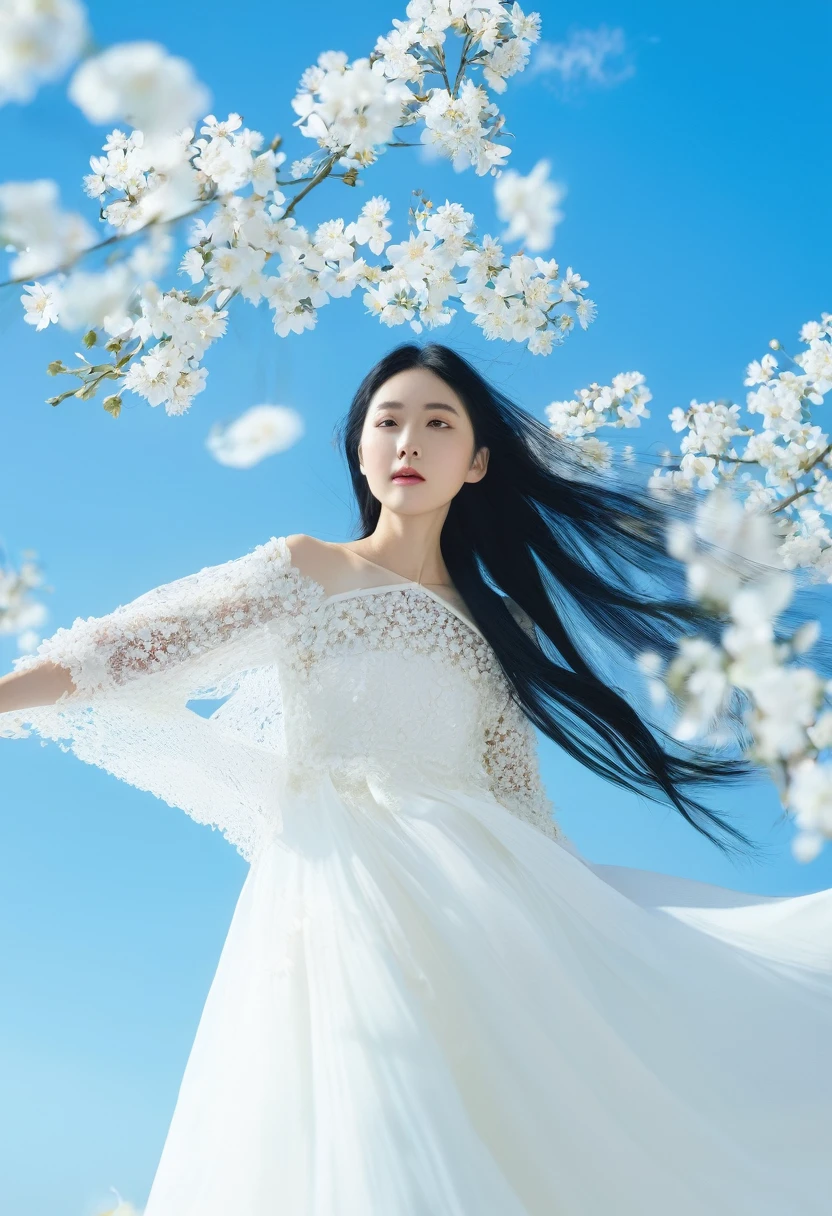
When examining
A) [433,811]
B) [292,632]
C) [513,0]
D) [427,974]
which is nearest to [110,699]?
[292,632]

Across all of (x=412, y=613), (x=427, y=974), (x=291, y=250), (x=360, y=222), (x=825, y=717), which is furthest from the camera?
(x=412, y=613)

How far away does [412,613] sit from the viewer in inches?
125

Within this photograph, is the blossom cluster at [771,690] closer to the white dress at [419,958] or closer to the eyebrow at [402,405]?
the white dress at [419,958]

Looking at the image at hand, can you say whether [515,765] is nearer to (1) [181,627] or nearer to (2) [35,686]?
(1) [181,627]

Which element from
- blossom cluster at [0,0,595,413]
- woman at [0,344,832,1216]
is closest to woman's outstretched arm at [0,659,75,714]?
woman at [0,344,832,1216]

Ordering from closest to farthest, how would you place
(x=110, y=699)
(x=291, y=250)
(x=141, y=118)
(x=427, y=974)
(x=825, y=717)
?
(x=825, y=717)
(x=141, y=118)
(x=427, y=974)
(x=291, y=250)
(x=110, y=699)

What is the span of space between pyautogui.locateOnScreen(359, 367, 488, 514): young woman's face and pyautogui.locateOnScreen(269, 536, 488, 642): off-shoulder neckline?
21cm

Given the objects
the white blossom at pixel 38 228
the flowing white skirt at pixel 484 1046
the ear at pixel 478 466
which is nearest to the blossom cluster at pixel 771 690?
the flowing white skirt at pixel 484 1046

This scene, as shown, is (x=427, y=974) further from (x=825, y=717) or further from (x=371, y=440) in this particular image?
(x=371, y=440)

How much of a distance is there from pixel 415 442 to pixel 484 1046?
1.67m

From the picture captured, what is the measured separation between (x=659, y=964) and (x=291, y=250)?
1.69 meters

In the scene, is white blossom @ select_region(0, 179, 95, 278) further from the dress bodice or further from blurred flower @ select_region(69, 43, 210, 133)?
the dress bodice

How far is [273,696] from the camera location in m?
3.09

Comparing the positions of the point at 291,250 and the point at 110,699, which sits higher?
the point at 291,250
